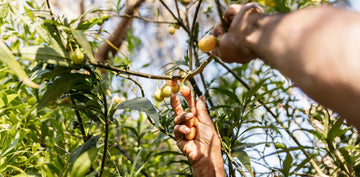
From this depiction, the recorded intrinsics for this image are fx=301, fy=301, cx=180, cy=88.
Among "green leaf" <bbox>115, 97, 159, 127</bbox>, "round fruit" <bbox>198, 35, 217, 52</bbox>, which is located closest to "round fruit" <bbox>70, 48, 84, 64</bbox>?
"green leaf" <bbox>115, 97, 159, 127</bbox>

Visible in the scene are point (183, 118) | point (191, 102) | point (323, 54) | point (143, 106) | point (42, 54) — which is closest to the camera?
point (323, 54)

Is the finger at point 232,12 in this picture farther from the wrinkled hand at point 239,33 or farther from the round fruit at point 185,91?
the round fruit at point 185,91

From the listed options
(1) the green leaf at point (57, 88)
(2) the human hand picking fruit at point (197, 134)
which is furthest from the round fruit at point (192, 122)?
(1) the green leaf at point (57, 88)

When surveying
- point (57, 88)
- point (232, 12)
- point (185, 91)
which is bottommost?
point (185, 91)

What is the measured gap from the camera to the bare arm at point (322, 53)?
37cm

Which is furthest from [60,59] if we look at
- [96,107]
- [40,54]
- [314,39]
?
[314,39]

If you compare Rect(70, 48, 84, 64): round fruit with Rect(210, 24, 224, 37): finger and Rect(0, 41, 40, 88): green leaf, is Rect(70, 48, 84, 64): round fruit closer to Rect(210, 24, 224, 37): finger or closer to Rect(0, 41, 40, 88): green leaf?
Rect(0, 41, 40, 88): green leaf

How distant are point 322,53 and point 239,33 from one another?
0.66 feet

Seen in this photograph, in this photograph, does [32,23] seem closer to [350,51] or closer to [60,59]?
[60,59]

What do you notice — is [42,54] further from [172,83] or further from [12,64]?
[172,83]

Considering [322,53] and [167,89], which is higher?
[322,53]

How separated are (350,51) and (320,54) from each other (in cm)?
3

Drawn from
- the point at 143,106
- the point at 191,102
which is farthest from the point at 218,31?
the point at 191,102

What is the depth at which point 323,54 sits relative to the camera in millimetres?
385
